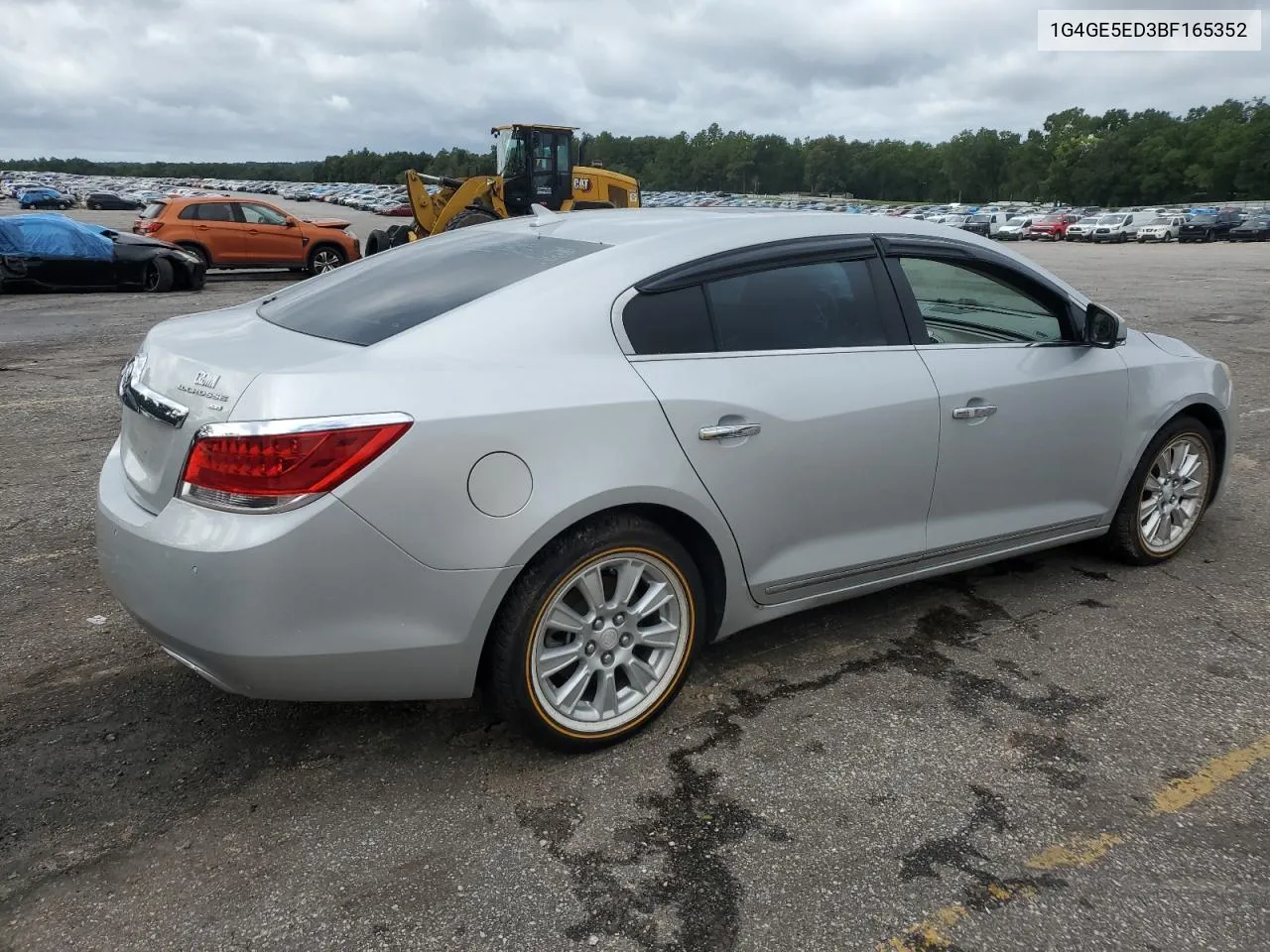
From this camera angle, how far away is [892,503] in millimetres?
3572

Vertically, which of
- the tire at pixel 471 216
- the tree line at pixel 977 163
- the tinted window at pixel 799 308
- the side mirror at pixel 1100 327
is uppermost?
the tree line at pixel 977 163

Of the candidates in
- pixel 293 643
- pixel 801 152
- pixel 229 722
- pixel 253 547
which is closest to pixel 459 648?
pixel 293 643

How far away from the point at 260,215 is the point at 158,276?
350cm

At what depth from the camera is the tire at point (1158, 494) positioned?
4.48m

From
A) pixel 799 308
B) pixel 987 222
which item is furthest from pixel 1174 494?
pixel 987 222

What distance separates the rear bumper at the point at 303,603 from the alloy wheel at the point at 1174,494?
10.6ft

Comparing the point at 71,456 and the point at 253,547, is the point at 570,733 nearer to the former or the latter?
the point at 253,547

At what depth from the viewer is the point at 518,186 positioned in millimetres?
20594

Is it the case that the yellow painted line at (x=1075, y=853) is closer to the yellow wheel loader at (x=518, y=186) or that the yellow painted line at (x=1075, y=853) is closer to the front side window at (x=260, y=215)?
the yellow wheel loader at (x=518, y=186)

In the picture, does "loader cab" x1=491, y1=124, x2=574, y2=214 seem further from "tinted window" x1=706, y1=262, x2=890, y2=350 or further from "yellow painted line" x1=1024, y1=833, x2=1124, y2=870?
"yellow painted line" x1=1024, y1=833, x2=1124, y2=870

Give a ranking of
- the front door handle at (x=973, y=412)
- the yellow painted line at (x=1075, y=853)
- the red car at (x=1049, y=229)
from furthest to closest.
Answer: the red car at (x=1049, y=229), the front door handle at (x=973, y=412), the yellow painted line at (x=1075, y=853)

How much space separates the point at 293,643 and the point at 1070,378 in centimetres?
311

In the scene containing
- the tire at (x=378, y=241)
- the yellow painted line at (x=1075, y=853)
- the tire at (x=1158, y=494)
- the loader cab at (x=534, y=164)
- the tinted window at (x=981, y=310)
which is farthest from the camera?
the loader cab at (x=534, y=164)

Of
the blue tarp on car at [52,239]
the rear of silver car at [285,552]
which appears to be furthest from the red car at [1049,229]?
the rear of silver car at [285,552]
